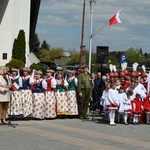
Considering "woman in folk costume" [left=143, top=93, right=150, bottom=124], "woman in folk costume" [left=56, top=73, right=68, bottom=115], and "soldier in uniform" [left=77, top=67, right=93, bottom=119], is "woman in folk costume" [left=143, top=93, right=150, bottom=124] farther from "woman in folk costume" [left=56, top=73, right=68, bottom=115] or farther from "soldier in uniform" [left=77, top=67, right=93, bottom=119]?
"woman in folk costume" [left=56, top=73, right=68, bottom=115]

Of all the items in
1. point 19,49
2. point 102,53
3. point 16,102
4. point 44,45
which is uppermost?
point 44,45

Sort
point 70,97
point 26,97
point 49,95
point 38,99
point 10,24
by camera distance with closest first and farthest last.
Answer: point 26,97 < point 38,99 < point 49,95 < point 70,97 < point 10,24

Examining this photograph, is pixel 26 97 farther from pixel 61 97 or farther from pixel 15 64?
pixel 15 64

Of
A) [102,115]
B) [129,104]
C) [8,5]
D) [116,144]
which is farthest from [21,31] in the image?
[116,144]

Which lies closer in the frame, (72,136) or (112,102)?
(72,136)

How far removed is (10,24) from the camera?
4309 cm

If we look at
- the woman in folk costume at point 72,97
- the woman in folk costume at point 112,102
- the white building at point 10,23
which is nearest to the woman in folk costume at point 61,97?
the woman in folk costume at point 72,97

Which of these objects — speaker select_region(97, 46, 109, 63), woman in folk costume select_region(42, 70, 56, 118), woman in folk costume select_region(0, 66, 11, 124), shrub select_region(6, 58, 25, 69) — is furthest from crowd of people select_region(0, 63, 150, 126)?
shrub select_region(6, 58, 25, 69)

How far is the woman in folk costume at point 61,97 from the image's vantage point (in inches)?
686

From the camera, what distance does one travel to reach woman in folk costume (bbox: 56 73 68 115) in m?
17.4

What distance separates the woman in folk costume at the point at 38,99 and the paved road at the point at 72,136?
0.44 meters

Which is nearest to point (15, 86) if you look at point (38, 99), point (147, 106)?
point (38, 99)

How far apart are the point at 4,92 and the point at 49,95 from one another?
251 cm

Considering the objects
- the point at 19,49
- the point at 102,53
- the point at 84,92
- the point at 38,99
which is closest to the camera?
the point at 38,99
